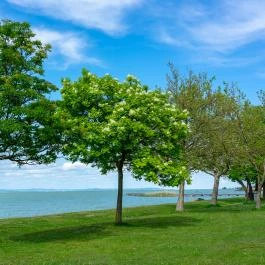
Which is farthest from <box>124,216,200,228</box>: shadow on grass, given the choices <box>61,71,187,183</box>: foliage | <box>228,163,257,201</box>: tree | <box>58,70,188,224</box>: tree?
<box>228,163,257,201</box>: tree

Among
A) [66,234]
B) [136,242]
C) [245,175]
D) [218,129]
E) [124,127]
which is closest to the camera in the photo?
[136,242]

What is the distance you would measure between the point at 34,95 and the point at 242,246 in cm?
1633

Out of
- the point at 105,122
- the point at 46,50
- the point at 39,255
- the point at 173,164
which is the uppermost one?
the point at 46,50

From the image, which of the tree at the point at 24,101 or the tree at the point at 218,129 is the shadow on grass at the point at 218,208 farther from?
the tree at the point at 24,101

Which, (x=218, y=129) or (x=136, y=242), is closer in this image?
Result: (x=136, y=242)

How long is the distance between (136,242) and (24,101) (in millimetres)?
12102

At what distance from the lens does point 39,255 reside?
92.2 ft

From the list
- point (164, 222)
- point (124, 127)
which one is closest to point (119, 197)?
point (164, 222)

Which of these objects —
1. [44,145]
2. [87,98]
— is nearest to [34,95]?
[44,145]

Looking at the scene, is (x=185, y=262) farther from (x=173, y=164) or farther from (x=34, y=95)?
(x=173, y=164)

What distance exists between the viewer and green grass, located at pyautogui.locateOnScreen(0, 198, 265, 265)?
25.8 metres

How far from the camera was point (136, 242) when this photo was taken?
3281cm

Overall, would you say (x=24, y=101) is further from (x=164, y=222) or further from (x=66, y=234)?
(x=164, y=222)

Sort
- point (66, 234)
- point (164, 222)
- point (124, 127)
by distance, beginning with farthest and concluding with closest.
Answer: point (164, 222) → point (124, 127) → point (66, 234)
